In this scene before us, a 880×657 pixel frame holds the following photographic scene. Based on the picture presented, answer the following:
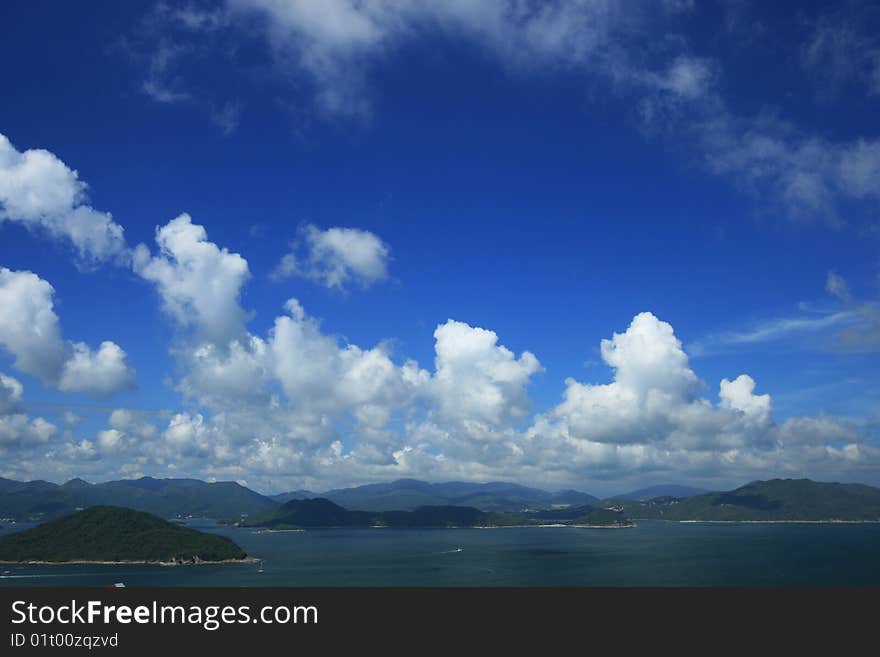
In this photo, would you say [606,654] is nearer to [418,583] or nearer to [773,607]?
[773,607]

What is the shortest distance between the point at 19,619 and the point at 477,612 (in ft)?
81.5

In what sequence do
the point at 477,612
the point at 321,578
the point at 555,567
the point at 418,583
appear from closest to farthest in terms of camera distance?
1. the point at 477,612
2. the point at 418,583
3. the point at 321,578
4. the point at 555,567

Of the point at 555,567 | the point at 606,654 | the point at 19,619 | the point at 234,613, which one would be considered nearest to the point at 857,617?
the point at 606,654

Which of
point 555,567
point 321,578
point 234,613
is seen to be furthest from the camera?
point 555,567

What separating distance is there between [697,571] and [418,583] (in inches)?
3139

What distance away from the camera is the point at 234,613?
98.8 ft

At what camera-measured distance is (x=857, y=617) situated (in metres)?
36.6

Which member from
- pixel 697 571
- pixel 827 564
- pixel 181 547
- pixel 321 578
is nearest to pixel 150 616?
pixel 321 578

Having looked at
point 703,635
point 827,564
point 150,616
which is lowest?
point 827,564

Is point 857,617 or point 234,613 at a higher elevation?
point 234,613

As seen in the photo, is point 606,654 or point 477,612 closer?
point 606,654

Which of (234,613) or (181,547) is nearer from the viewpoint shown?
(234,613)

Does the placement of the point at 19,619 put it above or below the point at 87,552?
Result: above

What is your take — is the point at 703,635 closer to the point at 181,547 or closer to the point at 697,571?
the point at 697,571
